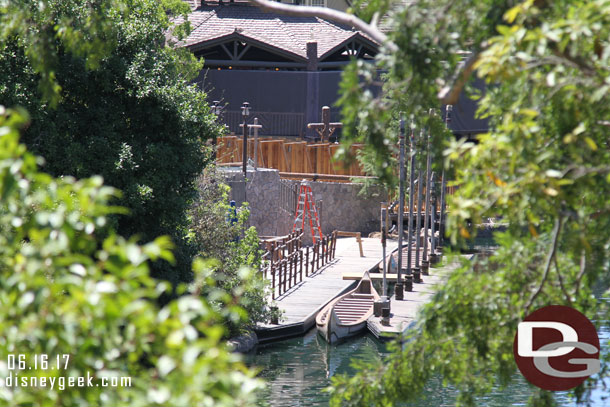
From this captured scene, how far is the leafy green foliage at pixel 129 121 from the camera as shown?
14.7 meters

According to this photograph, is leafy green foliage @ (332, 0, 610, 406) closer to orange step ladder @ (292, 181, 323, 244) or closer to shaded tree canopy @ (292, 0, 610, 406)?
shaded tree canopy @ (292, 0, 610, 406)

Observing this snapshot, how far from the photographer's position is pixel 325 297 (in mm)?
24656

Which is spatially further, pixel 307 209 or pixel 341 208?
pixel 341 208

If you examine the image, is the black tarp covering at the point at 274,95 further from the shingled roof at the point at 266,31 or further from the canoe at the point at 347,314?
the canoe at the point at 347,314

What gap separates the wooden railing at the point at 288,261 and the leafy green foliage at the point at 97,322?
1732 centimetres

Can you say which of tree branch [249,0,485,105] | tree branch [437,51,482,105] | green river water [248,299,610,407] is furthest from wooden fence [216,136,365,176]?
tree branch [437,51,482,105]

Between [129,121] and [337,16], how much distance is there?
29.4ft

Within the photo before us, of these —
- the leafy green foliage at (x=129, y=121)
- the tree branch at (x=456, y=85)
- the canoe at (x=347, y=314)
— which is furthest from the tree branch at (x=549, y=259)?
the canoe at (x=347, y=314)

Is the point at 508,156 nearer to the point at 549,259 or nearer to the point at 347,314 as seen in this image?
the point at 549,259

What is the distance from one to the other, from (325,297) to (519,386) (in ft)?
24.7

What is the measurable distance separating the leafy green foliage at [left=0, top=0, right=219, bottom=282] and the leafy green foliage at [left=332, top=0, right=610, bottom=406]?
24.9 ft

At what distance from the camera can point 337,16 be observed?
7805mm

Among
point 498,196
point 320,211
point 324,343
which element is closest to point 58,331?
point 498,196

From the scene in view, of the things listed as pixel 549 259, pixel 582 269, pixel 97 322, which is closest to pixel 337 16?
pixel 549 259
